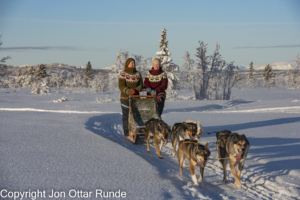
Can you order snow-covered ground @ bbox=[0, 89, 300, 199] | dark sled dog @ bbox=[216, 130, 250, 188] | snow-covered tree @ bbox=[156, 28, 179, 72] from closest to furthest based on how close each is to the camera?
snow-covered ground @ bbox=[0, 89, 300, 199] < dark sled dog @ bbox=[216, 130, 250, 188] < snow-covered tree @ bbox=[156, 28, 179, 72]

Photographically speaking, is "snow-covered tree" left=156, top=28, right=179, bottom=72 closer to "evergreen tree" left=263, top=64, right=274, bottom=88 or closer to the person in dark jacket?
the person in dark jacket

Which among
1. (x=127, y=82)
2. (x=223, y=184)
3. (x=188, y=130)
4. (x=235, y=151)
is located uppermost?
(x=127, y=82)

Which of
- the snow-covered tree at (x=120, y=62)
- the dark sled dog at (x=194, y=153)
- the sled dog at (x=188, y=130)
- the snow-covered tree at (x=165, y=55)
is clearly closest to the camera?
the dark sled dog at (x=194, y=153)

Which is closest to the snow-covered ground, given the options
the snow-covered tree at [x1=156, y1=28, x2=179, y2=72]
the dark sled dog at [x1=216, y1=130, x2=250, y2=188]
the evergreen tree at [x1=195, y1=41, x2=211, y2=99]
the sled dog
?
the dark sled dog at [x1=216, y1=130, x2=250, y2=188]

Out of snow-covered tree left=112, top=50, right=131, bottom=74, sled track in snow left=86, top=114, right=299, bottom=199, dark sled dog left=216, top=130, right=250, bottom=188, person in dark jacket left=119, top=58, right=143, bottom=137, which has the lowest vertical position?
sled track in snow left=86, top=114, right=299, bottom=199

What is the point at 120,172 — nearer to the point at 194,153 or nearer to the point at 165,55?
the point at 194,153

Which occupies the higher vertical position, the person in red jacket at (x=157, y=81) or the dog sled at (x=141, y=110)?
the person in red jacket at (x=157, y=81)

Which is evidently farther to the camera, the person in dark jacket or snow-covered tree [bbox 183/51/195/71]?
snow-covered tree [bbox 183/51/195/71]

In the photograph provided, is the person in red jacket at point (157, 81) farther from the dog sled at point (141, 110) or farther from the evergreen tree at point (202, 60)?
the evergreen tree at point (202, 60)

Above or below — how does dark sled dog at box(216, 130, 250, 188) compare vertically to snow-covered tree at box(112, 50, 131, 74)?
below

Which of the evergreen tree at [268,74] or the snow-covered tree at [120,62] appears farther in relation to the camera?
the evergreen tree at [268,74]

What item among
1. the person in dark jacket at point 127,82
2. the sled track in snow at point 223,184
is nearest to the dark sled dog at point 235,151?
the sled track in snow at point 223,184

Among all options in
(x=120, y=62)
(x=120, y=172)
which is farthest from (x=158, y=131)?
(x=120, y=62)

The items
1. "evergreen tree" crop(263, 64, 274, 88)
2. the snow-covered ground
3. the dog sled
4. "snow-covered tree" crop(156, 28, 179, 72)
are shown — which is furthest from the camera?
"evergreen tree" crop(263, 64, 274, 88)
